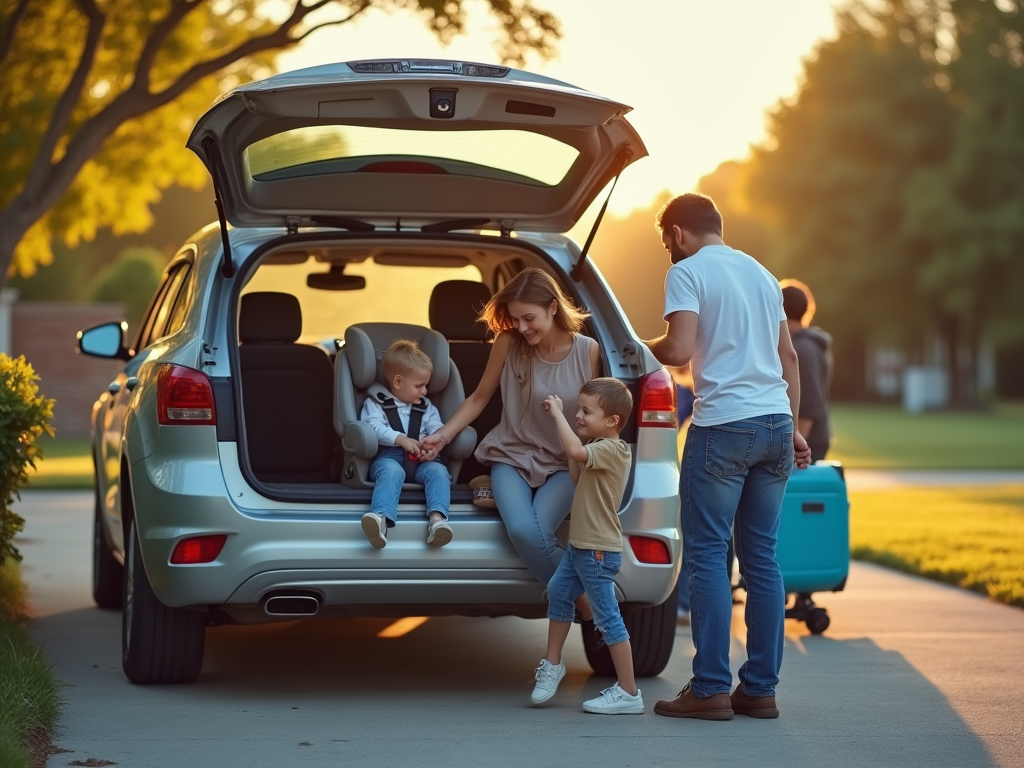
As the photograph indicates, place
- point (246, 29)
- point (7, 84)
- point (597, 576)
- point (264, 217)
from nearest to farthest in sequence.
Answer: point (597, 576) < point (264, 217) < point (7, 84) < point (246, 29)

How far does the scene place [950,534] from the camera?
42.4 feet

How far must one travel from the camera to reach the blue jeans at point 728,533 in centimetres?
584

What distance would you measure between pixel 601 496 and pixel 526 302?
0.79m

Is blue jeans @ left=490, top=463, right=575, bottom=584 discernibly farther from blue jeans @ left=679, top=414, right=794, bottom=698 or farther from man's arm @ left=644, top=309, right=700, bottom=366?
man's arm @ left=644, top=309, right=700, bottom=366

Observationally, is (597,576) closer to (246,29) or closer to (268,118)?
(268,118)

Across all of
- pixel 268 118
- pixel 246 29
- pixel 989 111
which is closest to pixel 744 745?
pixel 268 118

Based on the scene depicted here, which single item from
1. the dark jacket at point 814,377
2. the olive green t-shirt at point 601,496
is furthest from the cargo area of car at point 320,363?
the dark jacket at point 814,377

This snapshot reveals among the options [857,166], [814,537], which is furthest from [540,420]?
[857,166]

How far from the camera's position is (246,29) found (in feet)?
60.6

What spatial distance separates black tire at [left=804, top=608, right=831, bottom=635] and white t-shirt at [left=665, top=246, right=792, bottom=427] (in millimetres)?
2678

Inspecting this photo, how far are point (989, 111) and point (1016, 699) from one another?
4357 cm

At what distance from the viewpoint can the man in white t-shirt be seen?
19.1 ft

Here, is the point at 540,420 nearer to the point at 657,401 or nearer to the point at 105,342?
the point at 657,401

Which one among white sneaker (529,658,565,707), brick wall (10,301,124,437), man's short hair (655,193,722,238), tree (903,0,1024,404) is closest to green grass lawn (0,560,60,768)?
white sneaker (529,658,565,707)
